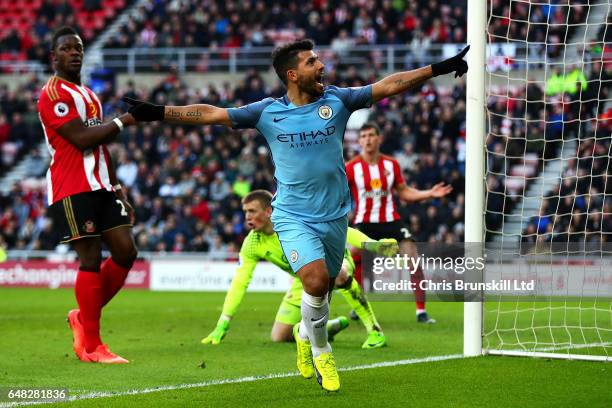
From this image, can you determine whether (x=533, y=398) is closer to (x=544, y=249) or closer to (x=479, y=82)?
(x=479, y=82)

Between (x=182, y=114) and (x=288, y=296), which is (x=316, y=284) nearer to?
(x=182, y=114)

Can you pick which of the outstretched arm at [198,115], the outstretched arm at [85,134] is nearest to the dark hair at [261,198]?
the outstretched arm at [85,134]

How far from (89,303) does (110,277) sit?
34 centimetres

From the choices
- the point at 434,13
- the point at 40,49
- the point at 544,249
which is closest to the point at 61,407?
the point at 544,249

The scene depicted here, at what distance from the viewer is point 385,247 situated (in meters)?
11.4

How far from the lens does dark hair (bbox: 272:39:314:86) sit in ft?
22.1

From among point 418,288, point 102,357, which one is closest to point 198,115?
point 102,357

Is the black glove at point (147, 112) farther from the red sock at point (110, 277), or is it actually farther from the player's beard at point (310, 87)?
the red sock at point (110, 277)

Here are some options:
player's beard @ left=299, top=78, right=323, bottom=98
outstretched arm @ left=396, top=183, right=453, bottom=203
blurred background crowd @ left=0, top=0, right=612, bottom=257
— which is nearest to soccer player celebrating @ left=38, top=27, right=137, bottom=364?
player's beard @ left=299, top=78, right=323, bottom=98

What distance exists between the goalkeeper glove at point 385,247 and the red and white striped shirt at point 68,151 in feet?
12.1

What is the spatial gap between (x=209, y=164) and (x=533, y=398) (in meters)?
18.5

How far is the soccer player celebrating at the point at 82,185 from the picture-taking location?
798cm

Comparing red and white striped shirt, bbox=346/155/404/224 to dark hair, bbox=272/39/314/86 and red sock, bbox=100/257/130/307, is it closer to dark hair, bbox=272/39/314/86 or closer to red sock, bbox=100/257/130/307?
red sock, bbox=100/257/130/307

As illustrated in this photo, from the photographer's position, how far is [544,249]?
1334cm
